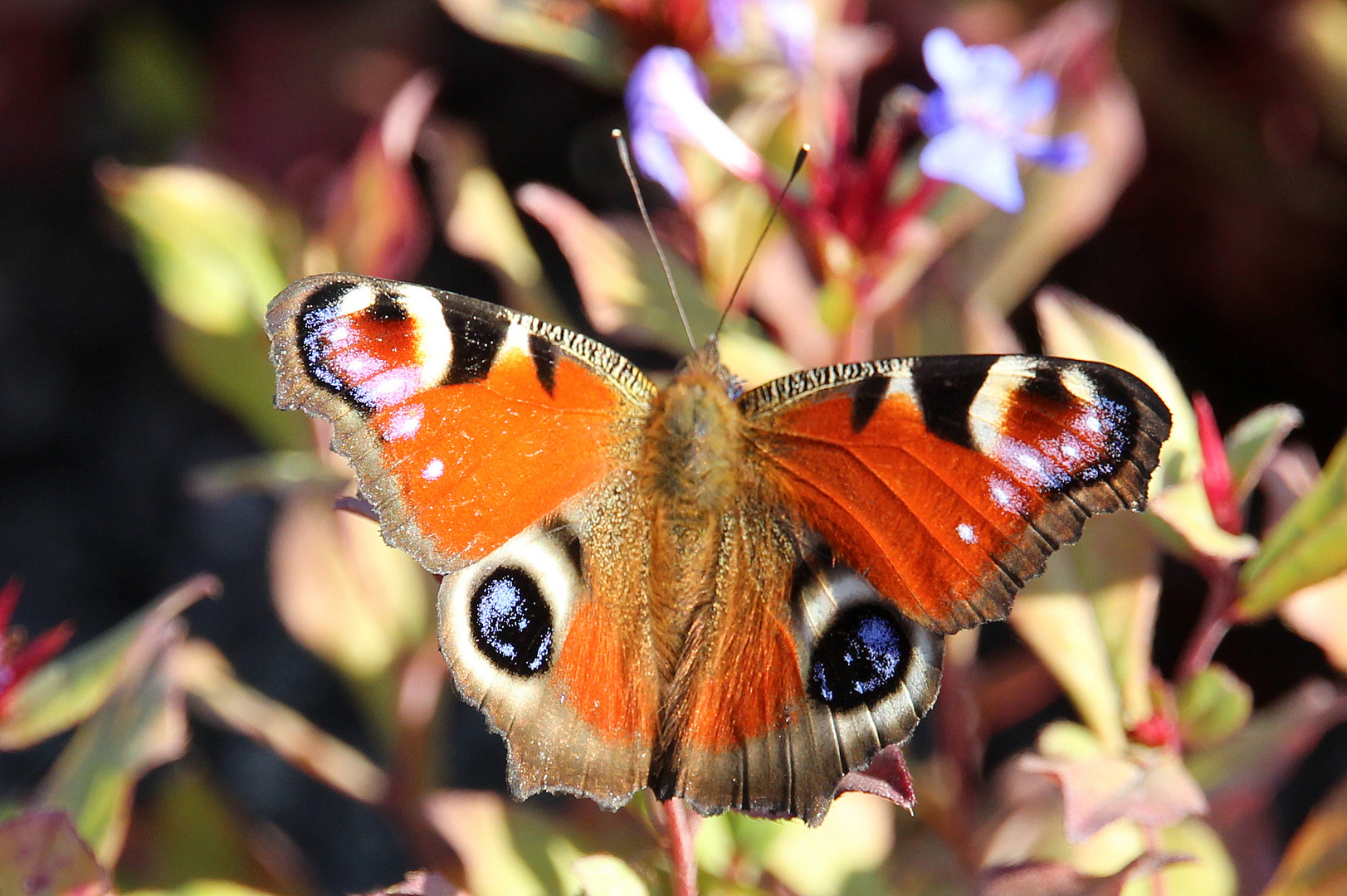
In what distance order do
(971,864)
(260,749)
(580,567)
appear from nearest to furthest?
1. (580,567)
2. (971,864)
3. (260,749)

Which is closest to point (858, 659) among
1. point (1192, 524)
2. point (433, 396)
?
point (1192, 524)

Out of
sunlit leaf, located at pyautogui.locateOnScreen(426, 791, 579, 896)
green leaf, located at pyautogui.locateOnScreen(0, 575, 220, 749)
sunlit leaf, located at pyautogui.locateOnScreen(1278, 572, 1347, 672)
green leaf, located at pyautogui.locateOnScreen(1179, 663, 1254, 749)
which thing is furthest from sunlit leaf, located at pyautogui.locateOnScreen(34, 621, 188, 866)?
sunlit leaf, located at pyautogui.locateOnScreen(1278, 572, 1347, 672)

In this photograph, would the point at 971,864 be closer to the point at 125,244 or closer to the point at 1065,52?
the point at 1065,52

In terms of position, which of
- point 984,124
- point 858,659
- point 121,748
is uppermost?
point 984,124

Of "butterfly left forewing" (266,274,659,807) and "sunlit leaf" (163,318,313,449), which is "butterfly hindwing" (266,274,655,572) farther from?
"sunlit leaf" (163,318,313,449)

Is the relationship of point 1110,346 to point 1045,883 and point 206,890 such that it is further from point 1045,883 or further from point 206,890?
point 206,890

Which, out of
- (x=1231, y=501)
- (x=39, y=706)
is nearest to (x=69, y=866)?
(x=39, y=706)

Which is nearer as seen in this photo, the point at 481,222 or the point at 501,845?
the point at 501,845
